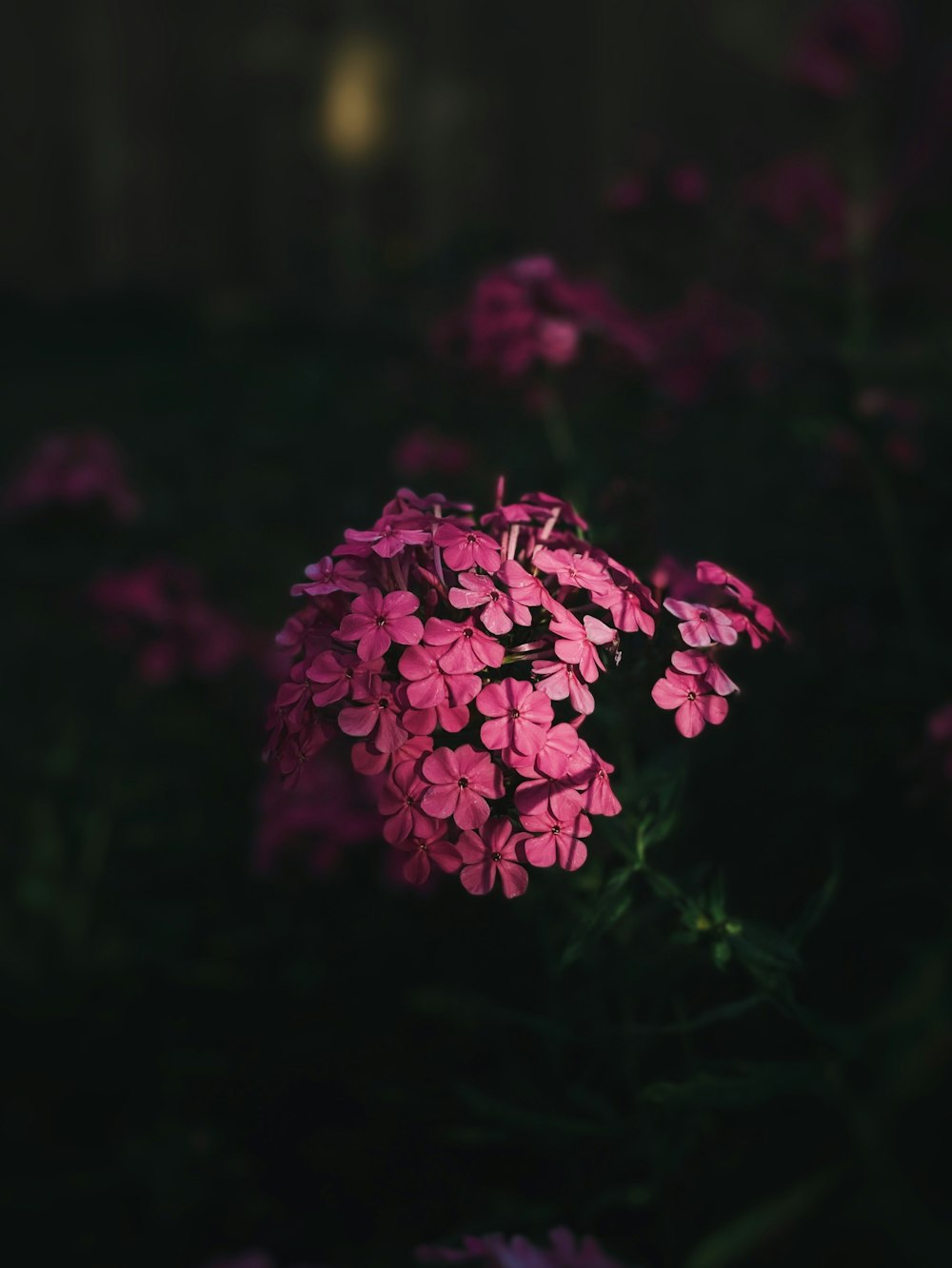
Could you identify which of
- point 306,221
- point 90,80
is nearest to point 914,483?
point 306,221

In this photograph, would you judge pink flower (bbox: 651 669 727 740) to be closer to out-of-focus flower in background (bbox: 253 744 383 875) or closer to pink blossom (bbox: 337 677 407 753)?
pink blossom (bbox: 337 677 407 753)

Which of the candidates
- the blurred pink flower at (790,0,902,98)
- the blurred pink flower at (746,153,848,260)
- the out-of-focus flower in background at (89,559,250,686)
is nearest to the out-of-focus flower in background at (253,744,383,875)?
the out-of-focus flower in background at (89,559,250,686)

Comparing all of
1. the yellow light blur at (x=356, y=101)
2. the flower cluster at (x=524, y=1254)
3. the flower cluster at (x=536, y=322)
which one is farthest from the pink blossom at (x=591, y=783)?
the yellow light blur at (x=356, y=101)

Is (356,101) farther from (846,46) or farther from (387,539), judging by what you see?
(387,539)

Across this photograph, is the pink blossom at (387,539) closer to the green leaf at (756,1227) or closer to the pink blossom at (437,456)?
the green leaf at (756,1227)

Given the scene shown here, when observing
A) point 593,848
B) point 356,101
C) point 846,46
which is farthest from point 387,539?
point 356,101

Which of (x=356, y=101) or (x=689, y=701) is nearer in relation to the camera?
(x=689, y=701)
